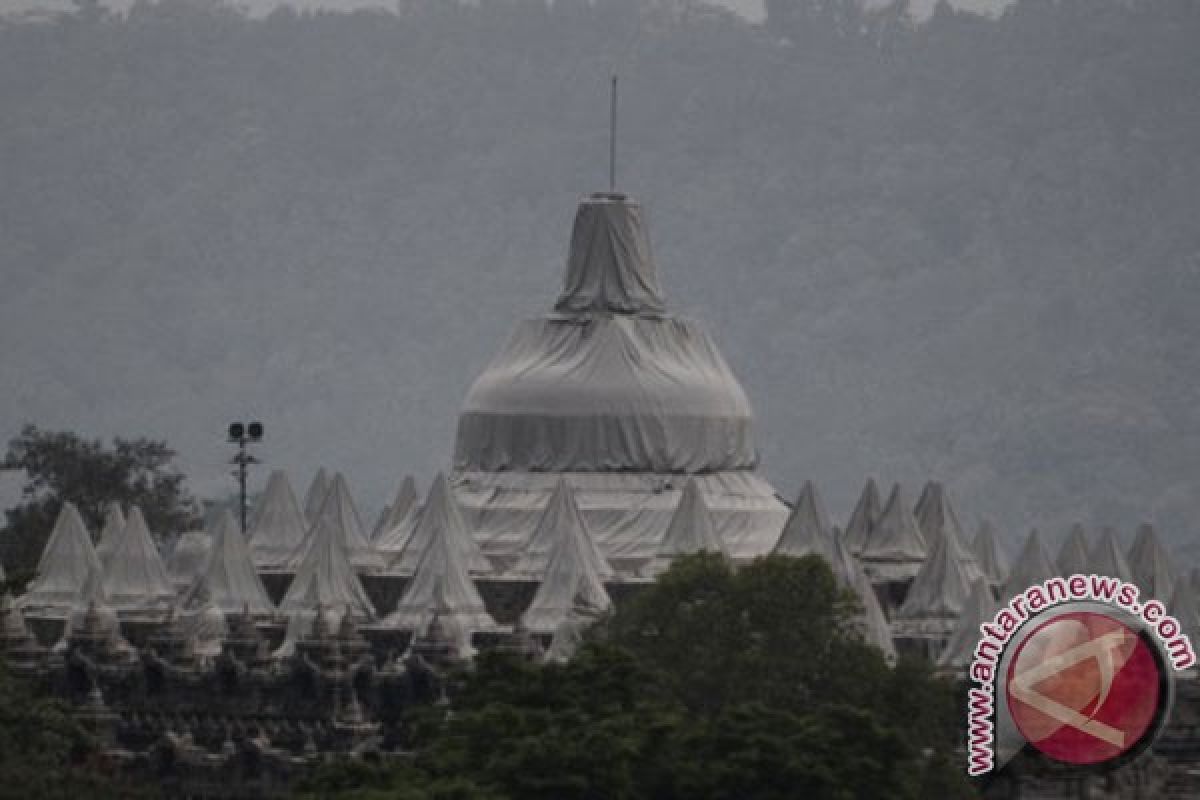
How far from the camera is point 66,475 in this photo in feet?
360

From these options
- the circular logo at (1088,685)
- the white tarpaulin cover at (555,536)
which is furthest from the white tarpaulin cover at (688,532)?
the circular logo at (1088,685)

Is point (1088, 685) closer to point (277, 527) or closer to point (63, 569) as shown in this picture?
point (63, 569)

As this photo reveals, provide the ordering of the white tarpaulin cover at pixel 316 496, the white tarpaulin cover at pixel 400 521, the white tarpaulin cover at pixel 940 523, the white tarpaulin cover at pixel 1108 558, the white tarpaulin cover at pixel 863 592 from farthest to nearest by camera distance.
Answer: the white tarpaulin cover at pixel 316 496
the white tarpaulin cover at pixel 400 521
the white tarpaulin cover at pixel 940 523
the white tarpaulin cover at pixel 1108 558
the white tarpaulin cover at pixel 863 592

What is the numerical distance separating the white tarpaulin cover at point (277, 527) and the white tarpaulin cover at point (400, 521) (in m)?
1.16

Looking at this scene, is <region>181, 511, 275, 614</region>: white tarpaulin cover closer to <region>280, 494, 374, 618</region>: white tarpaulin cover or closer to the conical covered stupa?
<region>280, 494, 374, 618</region>: white tarpaulin cover

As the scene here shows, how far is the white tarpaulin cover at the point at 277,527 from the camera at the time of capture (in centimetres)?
8625

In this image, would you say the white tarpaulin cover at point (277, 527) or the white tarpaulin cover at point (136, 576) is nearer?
the white tarpaulin cover at point (136, 576)

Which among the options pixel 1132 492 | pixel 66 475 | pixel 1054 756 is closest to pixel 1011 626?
pixel 1054 756

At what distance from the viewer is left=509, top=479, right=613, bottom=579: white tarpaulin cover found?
81375 millimetres

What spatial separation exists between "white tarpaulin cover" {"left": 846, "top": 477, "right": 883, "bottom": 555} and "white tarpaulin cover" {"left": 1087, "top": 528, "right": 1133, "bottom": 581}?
4228mm

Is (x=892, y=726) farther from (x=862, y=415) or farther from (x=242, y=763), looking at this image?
(x=862, y=415)

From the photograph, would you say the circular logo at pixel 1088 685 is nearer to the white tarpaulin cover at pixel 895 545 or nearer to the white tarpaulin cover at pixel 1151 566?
the white tarpaulin cover at pixel 1151 566

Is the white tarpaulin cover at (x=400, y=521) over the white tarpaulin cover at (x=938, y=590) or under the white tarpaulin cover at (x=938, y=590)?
over

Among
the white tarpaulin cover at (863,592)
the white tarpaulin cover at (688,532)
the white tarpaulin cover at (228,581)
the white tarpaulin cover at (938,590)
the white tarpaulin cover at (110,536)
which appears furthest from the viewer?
the white tarpaulin cover at (110,536)
